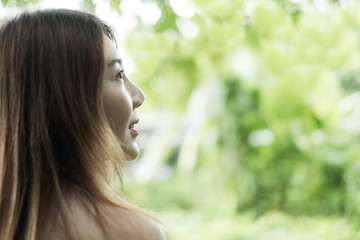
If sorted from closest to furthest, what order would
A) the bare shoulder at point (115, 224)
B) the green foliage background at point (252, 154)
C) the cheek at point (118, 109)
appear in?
the bare shoulder at point (115, 224) < the cheek at point (118, 109) < the green foliage background at point (252, 154)

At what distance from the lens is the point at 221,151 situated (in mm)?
5637

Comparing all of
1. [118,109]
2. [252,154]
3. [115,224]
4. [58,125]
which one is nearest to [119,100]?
[118,109]

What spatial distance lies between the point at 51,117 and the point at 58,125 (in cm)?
2

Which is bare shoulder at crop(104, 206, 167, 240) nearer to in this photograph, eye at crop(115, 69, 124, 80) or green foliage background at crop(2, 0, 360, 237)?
eye at crop(115, 69, 124, 80)

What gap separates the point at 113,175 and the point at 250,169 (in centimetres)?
435

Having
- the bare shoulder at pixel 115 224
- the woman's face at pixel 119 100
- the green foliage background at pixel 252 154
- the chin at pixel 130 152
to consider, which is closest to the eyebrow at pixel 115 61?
the woman's face at pixel 119 100

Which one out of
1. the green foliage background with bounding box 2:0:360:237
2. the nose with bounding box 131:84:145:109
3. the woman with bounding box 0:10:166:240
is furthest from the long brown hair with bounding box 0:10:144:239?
the green foliage background with bounding box 2:0:360:237

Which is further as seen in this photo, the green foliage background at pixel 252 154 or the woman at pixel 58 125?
the green foliage background at pixel 252 154

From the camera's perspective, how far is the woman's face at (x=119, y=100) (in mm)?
1055

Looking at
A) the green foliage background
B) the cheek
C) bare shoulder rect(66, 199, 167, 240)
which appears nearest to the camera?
bare shoulder rect(66, 199, 167, 240)

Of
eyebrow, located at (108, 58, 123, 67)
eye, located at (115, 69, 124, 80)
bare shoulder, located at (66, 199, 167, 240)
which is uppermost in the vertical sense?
eyebrow, located at (108, 58, 123, 67)

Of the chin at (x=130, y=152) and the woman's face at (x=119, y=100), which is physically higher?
the woman's face at (x=119, y=100)

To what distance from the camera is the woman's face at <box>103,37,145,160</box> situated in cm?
105

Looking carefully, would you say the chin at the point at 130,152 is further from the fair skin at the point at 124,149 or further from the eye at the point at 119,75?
the eye at the point at 119,75
